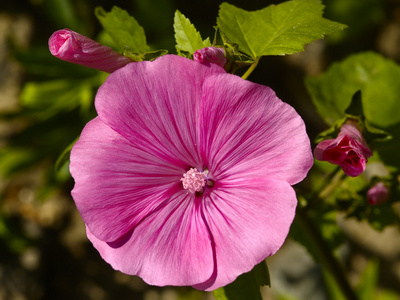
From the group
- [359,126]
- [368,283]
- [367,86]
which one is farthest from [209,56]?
[368,283]

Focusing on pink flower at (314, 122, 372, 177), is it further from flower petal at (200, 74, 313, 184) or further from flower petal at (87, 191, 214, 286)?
flower petal at (87, 191, 214, 286)

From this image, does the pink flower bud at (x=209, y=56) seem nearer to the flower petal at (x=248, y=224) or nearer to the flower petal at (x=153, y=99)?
the flower petal at (x=153, y=99)

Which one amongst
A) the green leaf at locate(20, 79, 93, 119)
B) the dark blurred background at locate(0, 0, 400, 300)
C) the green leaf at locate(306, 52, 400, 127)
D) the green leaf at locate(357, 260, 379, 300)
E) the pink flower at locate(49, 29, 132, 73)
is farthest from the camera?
A: the dark blurred background at locate(0, 0, 400, 300)

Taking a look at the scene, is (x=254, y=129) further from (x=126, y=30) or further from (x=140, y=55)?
(x=126, y=30)

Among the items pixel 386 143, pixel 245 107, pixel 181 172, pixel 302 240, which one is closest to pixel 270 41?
pixel 245 107

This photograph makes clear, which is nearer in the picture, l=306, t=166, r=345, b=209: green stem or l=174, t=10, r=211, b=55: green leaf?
l=174, t=10, r=211, b=55: green leaf

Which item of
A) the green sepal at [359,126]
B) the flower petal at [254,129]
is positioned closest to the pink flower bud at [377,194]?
the green sepal at [359,126]

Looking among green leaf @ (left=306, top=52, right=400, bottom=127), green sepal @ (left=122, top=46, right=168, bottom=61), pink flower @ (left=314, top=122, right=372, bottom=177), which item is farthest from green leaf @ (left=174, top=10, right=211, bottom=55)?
green leaf @ (left=306, top=52, right=400, bottom=127)

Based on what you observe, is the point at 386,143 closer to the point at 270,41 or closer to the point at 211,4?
the point at 270,41
